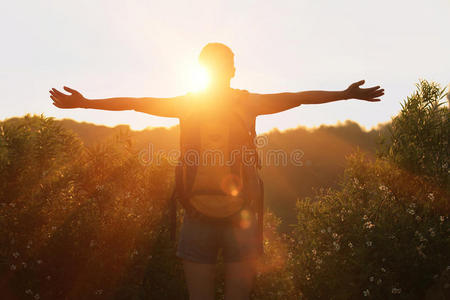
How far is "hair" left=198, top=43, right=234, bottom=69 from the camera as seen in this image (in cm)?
294

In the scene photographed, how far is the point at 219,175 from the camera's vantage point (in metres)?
2.84

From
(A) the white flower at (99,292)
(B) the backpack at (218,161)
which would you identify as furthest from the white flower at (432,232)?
(A) the white flower at (99,292)

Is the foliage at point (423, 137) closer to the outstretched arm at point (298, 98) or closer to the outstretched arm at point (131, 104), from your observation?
the outstretched arm at point (298, 98)

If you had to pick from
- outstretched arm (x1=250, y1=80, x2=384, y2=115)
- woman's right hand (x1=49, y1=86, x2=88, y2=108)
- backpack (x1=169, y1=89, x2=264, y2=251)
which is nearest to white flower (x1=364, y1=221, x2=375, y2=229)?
outstretched arm (x1=250, y1=80, x2=384, y2=115)

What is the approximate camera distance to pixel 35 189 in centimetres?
715

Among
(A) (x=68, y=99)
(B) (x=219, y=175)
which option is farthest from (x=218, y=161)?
(A) (x=68, y=99)

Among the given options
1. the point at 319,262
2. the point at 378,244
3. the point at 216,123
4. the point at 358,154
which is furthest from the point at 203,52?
the point at 358,154

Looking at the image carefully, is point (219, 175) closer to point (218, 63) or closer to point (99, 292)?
point (218, 63)

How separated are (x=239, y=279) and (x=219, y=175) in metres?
0.68

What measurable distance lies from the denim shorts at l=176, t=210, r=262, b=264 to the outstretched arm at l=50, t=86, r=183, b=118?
2.62 ft

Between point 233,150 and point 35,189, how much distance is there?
5411 millimetres

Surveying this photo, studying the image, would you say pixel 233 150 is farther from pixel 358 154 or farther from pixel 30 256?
pixel 358 154

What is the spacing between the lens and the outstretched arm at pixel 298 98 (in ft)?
9.75

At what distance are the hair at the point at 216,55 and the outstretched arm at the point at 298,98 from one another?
11.7 inches
